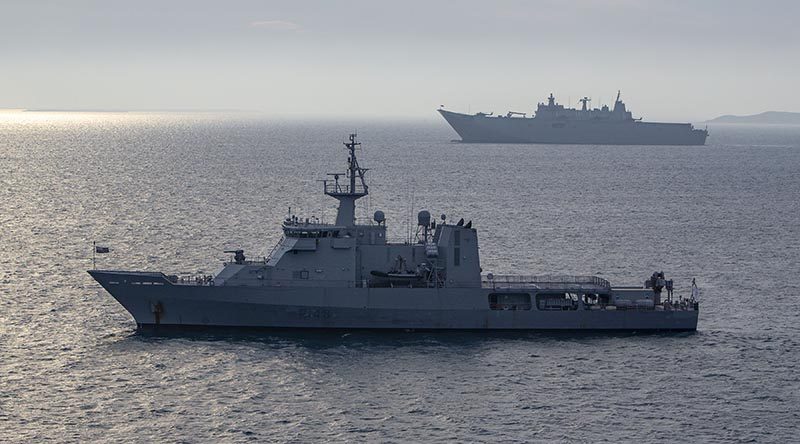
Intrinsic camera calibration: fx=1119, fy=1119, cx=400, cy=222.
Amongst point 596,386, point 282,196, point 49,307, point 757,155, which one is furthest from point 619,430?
point 757,155

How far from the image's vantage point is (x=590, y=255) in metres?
62.6

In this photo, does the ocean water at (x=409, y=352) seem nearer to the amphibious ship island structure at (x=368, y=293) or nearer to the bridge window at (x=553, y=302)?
the amphibious ship island structure at (x=368, y=293)

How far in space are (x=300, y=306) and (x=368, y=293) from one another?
8.99ft

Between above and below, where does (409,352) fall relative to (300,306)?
below

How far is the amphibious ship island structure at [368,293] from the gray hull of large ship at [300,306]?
4cm

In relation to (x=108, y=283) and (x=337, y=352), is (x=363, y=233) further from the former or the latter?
(x=108, y=283)

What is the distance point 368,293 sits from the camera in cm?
4434

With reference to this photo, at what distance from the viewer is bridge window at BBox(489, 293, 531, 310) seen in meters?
45.8

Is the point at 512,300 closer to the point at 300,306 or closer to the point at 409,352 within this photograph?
the point at 409,352

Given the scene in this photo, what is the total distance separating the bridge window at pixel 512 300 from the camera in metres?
45.8

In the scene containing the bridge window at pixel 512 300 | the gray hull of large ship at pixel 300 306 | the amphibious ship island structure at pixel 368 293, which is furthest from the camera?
the bridge window at pixel 512 300

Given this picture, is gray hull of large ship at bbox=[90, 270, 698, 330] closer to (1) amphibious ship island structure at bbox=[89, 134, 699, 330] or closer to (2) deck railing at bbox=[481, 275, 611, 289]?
(1) amphibious ship island structure at bbox=[89, 134, 699, 330]

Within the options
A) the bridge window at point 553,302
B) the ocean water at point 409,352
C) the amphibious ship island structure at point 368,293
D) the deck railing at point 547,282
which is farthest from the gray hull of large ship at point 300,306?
the deck railing at point 547,282

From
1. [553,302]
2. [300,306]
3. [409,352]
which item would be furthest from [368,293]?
[553,302]
